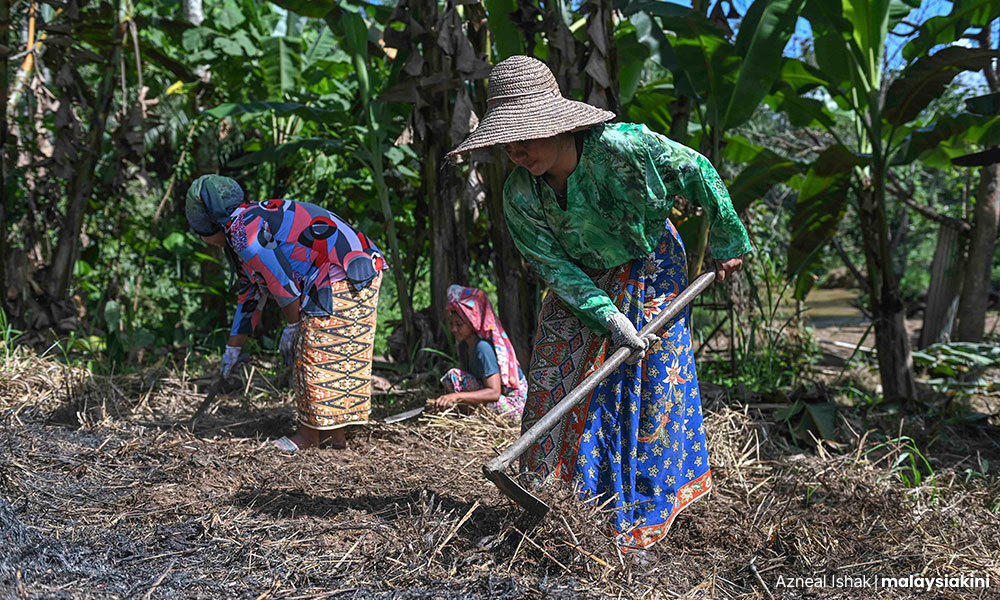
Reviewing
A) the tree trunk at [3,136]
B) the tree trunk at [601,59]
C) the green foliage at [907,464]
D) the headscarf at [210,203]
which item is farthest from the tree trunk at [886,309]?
the tree trunk at [3,136]

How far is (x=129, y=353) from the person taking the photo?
17.9 ft

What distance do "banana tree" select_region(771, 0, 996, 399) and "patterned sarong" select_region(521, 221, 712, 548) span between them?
2.39 metres

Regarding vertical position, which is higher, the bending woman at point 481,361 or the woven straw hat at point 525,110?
the woven straw hat at point 525,110

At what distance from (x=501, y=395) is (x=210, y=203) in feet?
5.35

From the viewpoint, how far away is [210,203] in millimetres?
3604

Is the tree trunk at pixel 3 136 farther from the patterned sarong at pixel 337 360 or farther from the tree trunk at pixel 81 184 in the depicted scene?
the patterned sarong at pixel 337 360

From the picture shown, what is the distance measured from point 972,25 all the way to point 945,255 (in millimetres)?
1887

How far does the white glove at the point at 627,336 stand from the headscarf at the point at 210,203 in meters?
1.84

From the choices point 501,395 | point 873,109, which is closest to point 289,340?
point 501,395

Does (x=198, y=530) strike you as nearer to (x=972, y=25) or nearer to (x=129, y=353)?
(x=129, y=353)

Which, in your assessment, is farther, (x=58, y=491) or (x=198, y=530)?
(x=58, y=491)

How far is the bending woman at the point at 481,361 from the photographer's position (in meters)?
4.11

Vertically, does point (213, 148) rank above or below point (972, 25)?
below

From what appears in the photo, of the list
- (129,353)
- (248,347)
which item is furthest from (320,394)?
(129,353)
